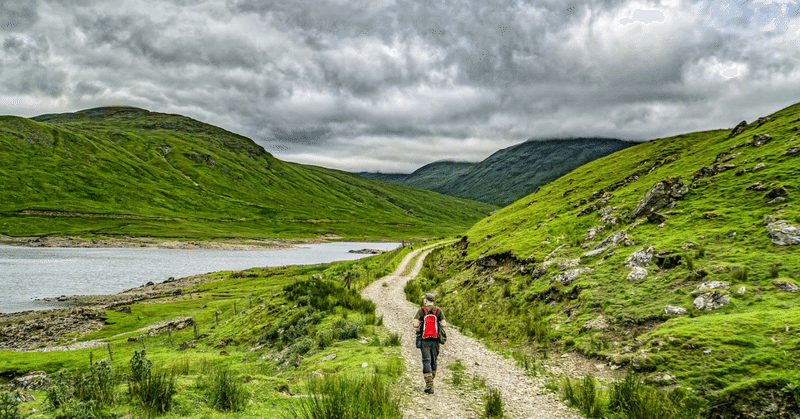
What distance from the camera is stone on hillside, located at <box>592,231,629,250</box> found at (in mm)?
22095

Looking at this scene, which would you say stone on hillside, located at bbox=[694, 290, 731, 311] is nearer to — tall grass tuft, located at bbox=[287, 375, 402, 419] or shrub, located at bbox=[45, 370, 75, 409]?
tall grass tuft, located at bbox=[287, 375, 402, 419]

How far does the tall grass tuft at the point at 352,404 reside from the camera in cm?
764

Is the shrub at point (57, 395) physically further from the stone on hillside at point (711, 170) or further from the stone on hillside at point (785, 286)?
the stone on hillside at point (711, 170)

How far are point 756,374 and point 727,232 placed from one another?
10502 mm

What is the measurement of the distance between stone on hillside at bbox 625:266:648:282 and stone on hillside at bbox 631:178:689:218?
7521 millimetres

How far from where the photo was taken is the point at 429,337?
12.0 meters

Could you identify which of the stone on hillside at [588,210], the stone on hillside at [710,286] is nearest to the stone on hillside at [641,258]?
the stone on hillside at [710,286]

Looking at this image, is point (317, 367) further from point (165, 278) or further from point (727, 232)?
point (165, 278)

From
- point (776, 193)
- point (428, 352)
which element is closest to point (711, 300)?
point (776, 193)

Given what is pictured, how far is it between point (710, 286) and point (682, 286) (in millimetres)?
1052

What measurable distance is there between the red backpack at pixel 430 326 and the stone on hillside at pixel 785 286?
12264mm

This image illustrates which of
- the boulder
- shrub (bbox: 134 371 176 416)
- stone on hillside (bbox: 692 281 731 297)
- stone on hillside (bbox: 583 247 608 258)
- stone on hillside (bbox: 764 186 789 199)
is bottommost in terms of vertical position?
shrub (bbox: 134 371 176 416)

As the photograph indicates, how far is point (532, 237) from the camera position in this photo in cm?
3169

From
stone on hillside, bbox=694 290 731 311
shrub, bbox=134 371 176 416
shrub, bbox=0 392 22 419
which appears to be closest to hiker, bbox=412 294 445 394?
shrub, bbox=134 371 176 416
